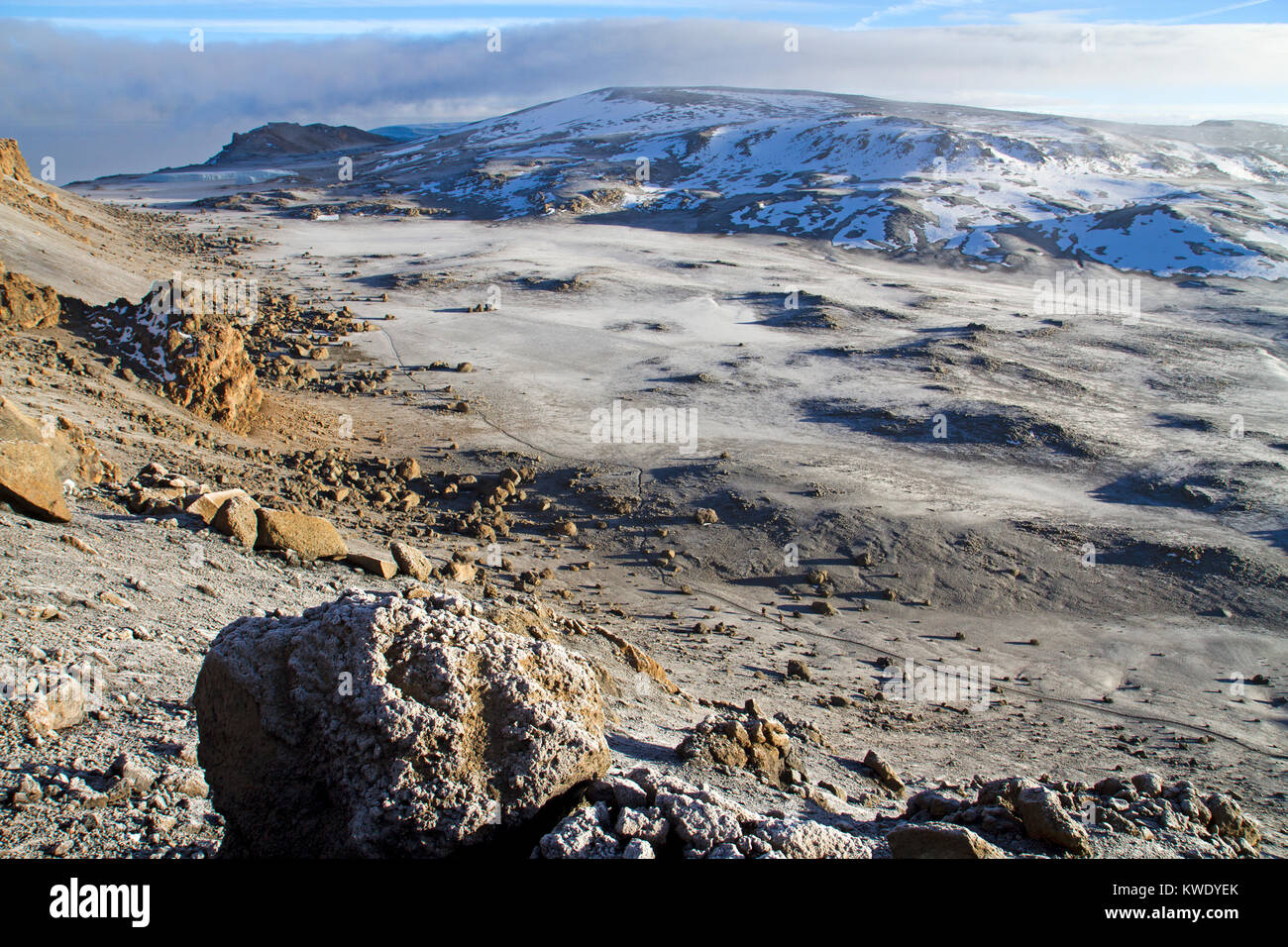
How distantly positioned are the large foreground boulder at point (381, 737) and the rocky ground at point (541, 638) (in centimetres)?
2

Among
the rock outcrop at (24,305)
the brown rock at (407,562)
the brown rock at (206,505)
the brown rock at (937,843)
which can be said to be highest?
the rock outcrop at (24,305)

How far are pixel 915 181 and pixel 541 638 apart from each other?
46.4 meters

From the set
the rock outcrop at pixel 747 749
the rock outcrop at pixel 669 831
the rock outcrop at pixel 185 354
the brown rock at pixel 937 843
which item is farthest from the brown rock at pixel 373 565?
the rock outcrop at pixel 185 354

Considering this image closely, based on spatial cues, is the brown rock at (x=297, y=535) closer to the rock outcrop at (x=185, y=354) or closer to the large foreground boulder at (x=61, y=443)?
the large foreground boulder at (x=61, y=443)

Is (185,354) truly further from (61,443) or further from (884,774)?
(884,774)

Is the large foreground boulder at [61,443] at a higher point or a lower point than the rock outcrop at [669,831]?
higher

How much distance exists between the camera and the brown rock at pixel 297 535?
22.6 feet

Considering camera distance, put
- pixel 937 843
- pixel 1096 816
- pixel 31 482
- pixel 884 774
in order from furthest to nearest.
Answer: pixel 31 482 < pixel 884 774 < pixel 1096 816 < pixel 937 843

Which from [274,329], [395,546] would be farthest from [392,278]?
[395,546]

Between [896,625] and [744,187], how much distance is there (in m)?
44.3

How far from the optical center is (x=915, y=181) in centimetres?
4525

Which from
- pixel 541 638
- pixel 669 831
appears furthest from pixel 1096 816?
pixel 541 638

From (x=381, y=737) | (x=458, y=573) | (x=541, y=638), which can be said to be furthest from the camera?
(x=458, y=573)

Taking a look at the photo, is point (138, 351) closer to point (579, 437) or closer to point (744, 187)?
point (579, 437)
